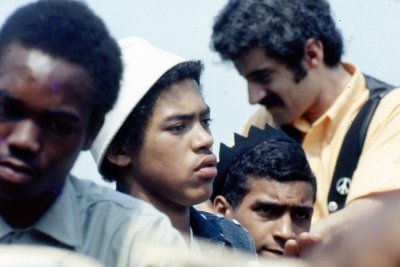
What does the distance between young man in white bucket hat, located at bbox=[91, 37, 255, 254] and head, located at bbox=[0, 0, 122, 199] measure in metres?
0.59

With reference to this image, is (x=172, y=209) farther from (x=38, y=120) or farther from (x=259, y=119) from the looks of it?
(x=259, y=119)

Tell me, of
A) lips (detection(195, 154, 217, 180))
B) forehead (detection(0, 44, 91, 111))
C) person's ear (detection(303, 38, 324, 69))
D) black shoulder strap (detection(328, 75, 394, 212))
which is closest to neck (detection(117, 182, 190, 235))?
lips (detection(195, 154, 217, 180))

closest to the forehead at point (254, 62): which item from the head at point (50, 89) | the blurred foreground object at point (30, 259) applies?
the head at point (50, 89)

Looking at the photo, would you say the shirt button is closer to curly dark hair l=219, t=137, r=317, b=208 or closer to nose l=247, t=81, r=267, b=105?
curly dark hair l=219, t=137, r=317, b=208

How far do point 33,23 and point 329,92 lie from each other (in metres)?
1.87

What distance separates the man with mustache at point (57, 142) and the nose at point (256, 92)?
1.69m

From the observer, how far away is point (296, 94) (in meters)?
3.84

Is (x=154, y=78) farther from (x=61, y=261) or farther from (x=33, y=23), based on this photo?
(x=61, y=261)

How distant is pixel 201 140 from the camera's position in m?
2.84

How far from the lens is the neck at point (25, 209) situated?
1957mm

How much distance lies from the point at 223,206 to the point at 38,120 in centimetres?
178

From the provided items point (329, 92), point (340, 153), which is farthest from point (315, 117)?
point (340, 153)

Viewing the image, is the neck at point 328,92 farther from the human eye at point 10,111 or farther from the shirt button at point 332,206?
the human eye at point 10,111

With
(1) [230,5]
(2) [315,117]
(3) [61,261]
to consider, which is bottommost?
(2) [315,117]
